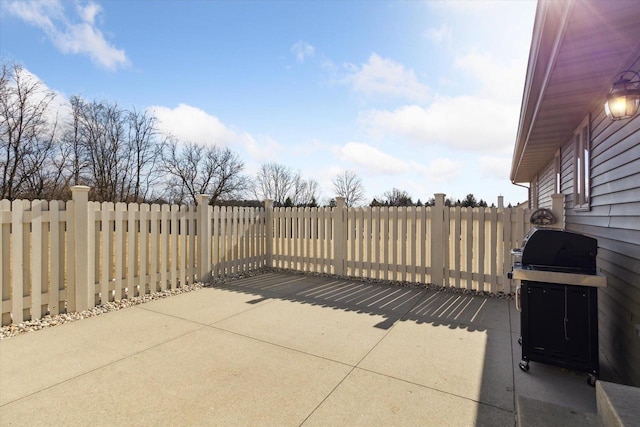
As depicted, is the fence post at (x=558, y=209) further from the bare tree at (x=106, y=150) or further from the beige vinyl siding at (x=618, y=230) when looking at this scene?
the bare tree at (x=106, y=150)

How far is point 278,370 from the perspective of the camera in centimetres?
274

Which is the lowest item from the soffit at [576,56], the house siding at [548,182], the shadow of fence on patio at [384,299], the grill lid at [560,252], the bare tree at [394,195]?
the shadow of fence on patio at [384,299]

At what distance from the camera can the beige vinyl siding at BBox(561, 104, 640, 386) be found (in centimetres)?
249

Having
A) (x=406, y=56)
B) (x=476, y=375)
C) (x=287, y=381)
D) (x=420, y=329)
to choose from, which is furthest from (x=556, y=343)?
(x=406, y=56)

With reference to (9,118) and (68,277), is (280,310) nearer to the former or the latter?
(68,277)

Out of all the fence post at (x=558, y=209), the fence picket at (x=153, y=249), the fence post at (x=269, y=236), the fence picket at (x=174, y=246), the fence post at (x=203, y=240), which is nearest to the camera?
the fence post at (x=558, y=209)

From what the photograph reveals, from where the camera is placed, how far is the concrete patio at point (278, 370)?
2141 millimetres

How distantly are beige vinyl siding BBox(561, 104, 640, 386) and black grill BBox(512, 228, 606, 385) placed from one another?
24 cm

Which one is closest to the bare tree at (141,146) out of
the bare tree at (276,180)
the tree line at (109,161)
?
the tree line at (109,161)

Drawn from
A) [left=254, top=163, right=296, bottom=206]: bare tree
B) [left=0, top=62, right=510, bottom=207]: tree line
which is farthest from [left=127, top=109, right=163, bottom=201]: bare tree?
[left=254, top=163, right=296, bottom=206]: bare tree

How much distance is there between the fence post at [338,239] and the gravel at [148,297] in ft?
0.73

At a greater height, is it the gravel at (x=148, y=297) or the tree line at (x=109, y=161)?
the tree line at (x=109, y=161)

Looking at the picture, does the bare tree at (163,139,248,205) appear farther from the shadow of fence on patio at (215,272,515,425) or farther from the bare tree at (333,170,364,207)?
the shadow of fence on patio at (215,272,515,425)

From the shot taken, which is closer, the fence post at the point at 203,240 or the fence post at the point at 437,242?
the fence post at the point at 437,242
